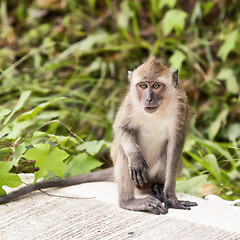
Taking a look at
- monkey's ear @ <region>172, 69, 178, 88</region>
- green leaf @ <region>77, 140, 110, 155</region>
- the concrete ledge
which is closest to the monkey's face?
monkey's ear @ <region>172, 69, 178, 88</region>

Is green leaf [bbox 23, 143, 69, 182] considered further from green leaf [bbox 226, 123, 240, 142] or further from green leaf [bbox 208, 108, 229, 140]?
green leaf [bbox 226, 123, 240, 142]

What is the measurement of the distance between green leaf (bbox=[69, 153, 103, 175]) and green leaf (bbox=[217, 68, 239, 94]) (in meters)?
3.07

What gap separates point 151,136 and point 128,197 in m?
0.54

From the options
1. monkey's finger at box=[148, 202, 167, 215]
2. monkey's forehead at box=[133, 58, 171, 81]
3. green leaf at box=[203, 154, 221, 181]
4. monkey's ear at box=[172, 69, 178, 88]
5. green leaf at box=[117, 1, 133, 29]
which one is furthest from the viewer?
green leaf at box=[117, 1, 133, 29]

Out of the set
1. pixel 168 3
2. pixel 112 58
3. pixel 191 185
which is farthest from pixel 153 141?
pixel 112 58

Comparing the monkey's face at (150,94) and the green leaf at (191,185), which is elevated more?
the monkey's face at (150,94)

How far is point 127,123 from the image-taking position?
3.63m

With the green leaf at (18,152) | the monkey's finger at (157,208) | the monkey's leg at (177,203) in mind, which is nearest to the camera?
the monkey's finger at (157,208)

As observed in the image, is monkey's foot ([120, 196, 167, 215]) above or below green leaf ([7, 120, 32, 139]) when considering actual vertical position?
below

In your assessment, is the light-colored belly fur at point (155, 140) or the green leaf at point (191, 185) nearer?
the light-colored belly fur at point (155, 140)

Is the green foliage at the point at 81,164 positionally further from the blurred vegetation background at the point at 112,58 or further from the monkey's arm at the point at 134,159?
the blurred vegetation background at the point at 112,58

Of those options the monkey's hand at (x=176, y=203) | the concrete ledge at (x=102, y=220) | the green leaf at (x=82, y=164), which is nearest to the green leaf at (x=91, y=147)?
the green leaf at (x=82, y=164)

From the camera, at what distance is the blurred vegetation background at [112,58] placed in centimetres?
627

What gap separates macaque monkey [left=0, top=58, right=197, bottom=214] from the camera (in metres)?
3.42
